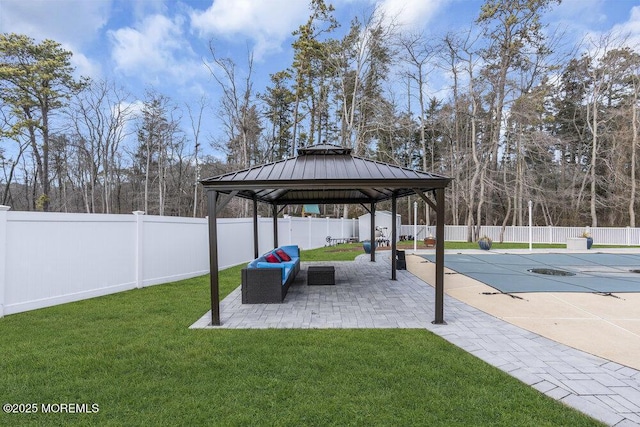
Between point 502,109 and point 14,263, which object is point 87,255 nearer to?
point 14,263

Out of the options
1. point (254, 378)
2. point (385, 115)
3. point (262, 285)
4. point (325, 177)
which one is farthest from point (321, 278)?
point (385, 115)

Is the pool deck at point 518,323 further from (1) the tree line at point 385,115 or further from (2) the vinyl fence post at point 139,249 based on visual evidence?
(1) the tree line at point 385,115

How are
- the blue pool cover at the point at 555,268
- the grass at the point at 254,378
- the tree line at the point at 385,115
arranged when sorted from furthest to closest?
the tree line at the point at 385,115
the blue pool cover at the point at 555,268
the grass at the point at 254,378

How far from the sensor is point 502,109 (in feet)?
62.9

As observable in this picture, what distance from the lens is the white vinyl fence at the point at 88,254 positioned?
16.8 ft

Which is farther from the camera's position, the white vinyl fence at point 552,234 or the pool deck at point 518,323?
the white vinyl fence at point 552,234

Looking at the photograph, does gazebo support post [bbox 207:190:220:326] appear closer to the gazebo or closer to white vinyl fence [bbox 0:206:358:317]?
the gazebo

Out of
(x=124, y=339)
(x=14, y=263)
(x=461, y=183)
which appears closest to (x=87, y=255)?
(x=14, y=263)

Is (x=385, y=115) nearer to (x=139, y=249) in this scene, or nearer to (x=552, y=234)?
(x=552, y=234)

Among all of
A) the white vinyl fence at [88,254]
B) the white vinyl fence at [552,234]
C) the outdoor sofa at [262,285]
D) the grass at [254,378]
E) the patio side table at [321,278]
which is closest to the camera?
the grass at [254,378]

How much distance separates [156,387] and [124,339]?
1.54 m

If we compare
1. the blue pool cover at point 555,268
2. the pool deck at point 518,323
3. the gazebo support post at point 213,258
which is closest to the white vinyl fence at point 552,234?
the blue pool cover at point 555,268

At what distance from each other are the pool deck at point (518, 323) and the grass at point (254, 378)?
1.16ft

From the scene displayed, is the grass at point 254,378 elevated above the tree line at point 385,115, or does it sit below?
below
